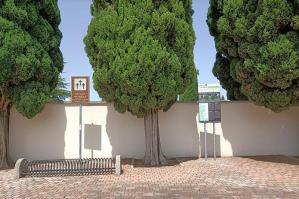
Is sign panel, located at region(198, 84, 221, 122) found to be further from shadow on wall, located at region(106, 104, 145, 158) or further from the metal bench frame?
the metal bench frame

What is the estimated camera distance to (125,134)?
48.0 ft

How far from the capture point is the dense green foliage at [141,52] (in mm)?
11633

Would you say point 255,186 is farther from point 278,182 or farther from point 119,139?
point 119,139

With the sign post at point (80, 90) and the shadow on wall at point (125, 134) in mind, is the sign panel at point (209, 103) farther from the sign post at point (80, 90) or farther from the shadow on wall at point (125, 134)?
the sign post at point (80, 90)

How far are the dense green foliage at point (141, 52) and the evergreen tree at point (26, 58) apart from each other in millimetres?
1556

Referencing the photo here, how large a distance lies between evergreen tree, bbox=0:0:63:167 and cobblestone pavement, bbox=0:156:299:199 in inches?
85.3

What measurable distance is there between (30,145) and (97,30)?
5.12 m

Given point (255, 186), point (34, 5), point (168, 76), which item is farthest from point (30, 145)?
point (255, 186)

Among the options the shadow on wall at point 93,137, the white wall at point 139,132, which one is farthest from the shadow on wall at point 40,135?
the shadow on wall at point 93,137

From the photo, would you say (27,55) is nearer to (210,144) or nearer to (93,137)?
(93,137)

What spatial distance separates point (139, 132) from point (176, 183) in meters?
5.21

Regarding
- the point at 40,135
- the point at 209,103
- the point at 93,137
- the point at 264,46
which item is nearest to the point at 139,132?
the point at 93,137

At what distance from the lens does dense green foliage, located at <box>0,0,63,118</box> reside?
11.9 metres

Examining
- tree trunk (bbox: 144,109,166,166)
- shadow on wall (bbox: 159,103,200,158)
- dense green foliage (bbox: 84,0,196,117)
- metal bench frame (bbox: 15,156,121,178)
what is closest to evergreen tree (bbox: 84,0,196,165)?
dense green foliage (bbox: 84,0,196,117)
